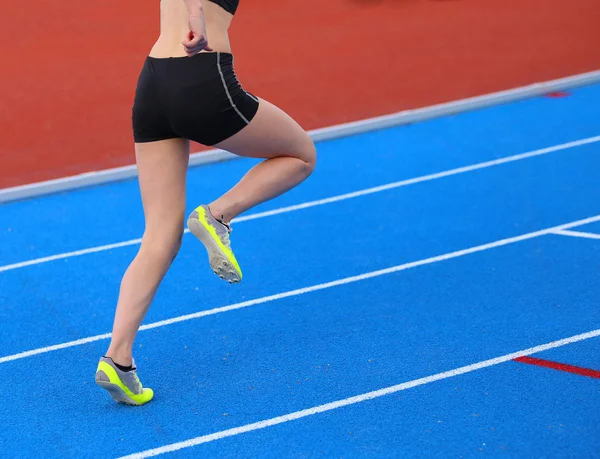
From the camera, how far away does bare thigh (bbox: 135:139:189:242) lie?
11.1ft

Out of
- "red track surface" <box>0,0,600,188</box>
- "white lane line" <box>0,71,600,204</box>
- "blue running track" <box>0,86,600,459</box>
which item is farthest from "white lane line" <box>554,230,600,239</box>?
"red track surface" <box>0,0,600,188</box>

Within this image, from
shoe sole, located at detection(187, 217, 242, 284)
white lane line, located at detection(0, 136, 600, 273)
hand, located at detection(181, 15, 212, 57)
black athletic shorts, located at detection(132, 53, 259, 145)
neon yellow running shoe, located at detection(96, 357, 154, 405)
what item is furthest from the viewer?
white lane line, located at detection(0, 136, 600, 273)

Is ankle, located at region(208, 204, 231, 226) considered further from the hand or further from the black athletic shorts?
the hand

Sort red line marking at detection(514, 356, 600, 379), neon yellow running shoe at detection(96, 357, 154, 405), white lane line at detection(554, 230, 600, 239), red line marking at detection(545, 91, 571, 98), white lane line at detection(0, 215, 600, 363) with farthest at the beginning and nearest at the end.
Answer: red line marking at detection(545, 91, 571, 98) → white lane line at detection(554, 230, 600, 239) → white lane line at detection(0, 215, 600, 363) → red line marking at detection(514, 356, 600, 379) → neon yellow running shoe at detection(96, 357, 154, 405)

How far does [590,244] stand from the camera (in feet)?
17.0

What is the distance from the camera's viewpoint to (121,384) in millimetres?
3436

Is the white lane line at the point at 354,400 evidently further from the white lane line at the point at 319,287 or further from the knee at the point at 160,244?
the white lane line at the point at 319,287

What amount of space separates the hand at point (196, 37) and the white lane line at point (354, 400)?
4.47 feet

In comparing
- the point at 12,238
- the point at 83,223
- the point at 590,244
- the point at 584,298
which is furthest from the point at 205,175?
the point at 584,298

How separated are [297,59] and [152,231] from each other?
17.3 ft

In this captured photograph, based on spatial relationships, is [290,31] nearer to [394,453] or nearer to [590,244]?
[590,244]

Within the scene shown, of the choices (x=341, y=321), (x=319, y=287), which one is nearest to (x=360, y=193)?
(x=319, y=287)

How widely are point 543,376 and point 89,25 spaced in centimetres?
537

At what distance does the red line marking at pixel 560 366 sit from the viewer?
3.56m
